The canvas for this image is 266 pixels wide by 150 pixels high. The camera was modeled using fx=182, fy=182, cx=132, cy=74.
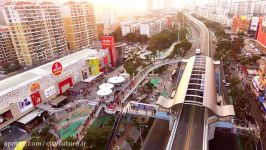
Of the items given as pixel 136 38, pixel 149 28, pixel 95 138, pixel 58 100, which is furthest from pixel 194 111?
pixel 149 28

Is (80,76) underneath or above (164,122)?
above

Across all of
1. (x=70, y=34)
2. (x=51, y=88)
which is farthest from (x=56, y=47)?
(x=51, y=88)

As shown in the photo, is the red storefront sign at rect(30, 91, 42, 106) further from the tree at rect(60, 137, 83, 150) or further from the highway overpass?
the highway overpass

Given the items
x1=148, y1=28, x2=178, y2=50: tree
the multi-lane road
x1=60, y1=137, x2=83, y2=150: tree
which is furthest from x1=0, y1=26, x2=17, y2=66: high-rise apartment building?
the multi-lane road

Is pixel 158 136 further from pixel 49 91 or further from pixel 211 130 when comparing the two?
pixel 49 91

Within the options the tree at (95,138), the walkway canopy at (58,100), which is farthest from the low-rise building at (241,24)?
the tree at (95,138)

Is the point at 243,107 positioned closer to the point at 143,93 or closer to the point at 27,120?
the point at 143,93

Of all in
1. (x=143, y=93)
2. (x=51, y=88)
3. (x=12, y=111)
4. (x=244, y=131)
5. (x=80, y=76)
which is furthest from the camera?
(x=80, y=76)
